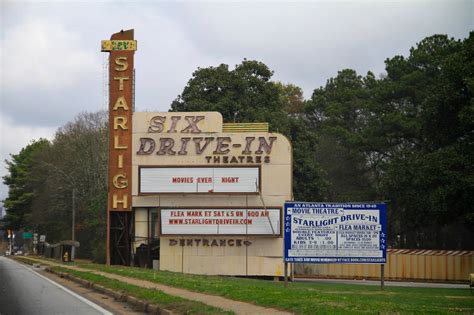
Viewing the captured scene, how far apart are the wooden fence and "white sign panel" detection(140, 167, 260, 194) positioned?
13.1 meters

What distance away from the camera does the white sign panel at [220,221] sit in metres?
37.3

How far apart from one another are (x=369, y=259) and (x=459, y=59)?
65.6ft

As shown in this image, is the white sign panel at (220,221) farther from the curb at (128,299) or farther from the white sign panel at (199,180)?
the curb at (128,299)

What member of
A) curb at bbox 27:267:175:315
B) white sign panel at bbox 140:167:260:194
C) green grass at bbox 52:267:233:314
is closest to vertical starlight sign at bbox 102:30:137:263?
white sign panel at bbox 140:167:260:194

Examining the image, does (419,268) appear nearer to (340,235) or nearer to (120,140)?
(340,235)

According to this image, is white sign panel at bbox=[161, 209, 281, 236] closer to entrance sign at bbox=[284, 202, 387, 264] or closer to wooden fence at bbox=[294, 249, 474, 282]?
entrance sign at bbox=[284, 202, 387, 264]

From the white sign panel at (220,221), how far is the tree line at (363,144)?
11364 millimetres

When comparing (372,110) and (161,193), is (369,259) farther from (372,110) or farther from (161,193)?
(372,110)

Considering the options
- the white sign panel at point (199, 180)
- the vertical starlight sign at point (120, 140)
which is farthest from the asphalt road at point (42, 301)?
the vertical starlight sign at point (120, 140)

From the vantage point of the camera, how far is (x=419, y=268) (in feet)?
153

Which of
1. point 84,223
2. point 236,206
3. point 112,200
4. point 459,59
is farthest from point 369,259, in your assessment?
point 84,223

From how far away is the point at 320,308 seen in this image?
587 inches

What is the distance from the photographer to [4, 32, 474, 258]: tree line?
43344 millimetres

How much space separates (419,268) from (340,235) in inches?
837
